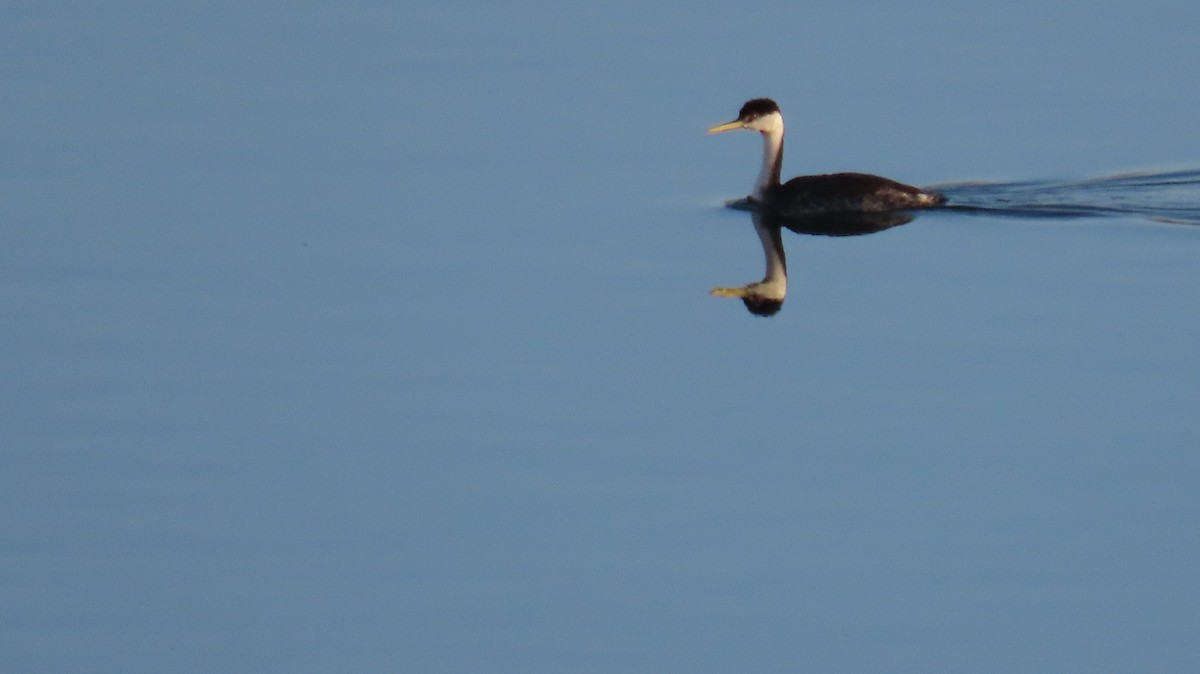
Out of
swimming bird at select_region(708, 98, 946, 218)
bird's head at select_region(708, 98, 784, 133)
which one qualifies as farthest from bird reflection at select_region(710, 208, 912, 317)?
bird's head at select_region(708, 98, 784, 133)

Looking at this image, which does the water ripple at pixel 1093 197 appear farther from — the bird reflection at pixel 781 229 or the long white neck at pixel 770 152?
the long white neck at pixel 770 152

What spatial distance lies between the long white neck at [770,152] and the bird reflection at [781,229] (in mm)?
310

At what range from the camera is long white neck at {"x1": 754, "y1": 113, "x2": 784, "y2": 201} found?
1744 centimetres

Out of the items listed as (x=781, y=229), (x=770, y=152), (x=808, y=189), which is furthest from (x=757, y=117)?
(x=781, y=229)

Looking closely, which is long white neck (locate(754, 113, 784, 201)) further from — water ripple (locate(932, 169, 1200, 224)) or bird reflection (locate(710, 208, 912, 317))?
water ripple (locate(932, 169, 1200, 224))

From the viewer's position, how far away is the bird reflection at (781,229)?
49.1 feet

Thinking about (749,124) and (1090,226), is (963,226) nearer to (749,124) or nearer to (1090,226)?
(1090,226)

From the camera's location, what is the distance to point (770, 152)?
17625mm

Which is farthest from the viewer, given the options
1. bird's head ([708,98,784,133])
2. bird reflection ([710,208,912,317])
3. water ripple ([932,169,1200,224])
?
bird's head ([708,98,784,133])

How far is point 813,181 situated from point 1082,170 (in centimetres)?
204

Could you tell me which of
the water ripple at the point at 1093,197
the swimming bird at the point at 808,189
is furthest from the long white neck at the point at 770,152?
the water ripple at the point at 1093,197

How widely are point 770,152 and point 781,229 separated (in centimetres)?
97

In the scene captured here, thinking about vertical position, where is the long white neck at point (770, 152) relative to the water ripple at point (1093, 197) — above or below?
above

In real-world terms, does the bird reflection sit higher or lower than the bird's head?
lower
